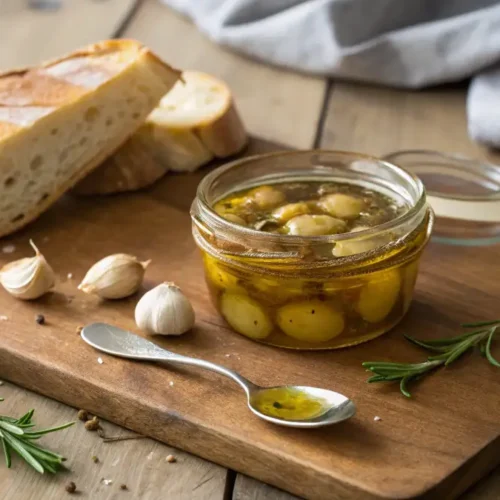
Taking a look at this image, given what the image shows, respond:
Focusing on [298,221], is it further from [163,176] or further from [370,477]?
[163,176]

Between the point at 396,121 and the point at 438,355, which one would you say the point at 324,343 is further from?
the point at 396,121

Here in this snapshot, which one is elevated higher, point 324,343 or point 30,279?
point 30,279

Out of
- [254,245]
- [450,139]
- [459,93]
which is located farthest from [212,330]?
[459,93]

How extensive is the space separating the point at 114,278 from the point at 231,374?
0.41 metres

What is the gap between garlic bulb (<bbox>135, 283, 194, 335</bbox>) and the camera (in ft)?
5.51

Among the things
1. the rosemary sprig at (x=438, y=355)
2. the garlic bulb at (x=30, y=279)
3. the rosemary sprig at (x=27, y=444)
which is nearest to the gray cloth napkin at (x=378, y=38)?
the rosemary sprig at (x=438, y=355)

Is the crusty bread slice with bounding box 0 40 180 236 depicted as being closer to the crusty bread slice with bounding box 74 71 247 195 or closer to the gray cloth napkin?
the crusty bread slice with bounding box 74 71 247 195

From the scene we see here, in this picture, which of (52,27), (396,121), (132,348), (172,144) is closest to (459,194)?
(396,121)

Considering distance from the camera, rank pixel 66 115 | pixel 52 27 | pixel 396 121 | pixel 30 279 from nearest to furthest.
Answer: pixel 30 279
pixel 66 115
pixel 396 121
pixel 52 27

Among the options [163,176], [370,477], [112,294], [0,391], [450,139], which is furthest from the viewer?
[450,139]

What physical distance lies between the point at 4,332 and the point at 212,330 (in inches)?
16.1

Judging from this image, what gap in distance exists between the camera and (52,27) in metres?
3.66

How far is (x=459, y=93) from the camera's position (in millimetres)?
3129

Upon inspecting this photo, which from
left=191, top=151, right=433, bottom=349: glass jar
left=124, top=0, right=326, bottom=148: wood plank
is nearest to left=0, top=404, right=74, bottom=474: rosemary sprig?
left=191, top=151, right=433, bottom=349: glass jar
